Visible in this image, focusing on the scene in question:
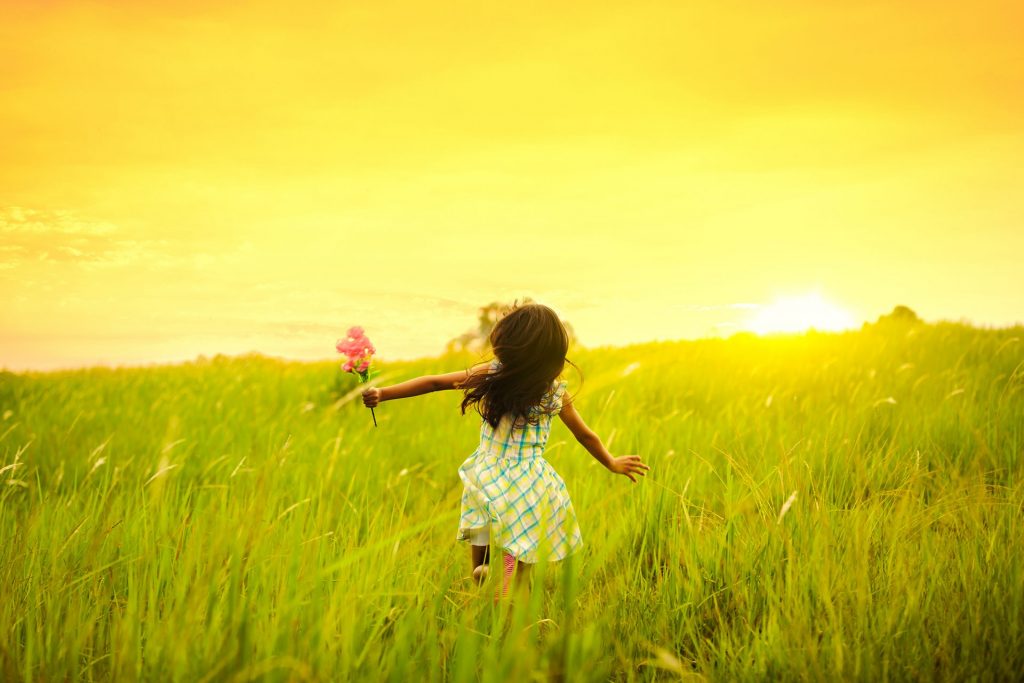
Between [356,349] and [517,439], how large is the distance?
36.5 inches

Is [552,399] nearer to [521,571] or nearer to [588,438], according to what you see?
[588,438]

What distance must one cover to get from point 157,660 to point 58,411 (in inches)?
233

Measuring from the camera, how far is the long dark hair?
10.4 ft

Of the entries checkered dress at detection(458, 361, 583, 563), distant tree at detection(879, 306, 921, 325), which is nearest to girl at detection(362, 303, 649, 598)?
checkered dress at detection(458, 361, 583, 563)

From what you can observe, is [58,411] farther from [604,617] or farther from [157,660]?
[604,617]

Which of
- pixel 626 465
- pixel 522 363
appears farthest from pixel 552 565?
pixel 522 363

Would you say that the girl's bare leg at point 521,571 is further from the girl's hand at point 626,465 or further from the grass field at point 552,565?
the girl's hand at point 626,465

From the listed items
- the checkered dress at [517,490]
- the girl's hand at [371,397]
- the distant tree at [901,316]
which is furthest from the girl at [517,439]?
the distant tree at [901,316]

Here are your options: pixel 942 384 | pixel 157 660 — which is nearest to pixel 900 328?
pixel 942 384

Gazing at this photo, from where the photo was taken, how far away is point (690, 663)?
2.49 metres

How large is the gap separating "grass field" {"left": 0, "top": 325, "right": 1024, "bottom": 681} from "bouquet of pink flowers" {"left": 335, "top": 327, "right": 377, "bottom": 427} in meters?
0.21

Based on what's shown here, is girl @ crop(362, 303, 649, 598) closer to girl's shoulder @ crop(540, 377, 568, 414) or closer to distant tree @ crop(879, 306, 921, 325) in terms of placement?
girl's shoulder @ crop(540, 377, 568, 414)

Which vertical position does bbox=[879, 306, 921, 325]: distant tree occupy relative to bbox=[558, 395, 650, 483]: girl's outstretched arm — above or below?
above

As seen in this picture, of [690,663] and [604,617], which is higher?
[604,617]
